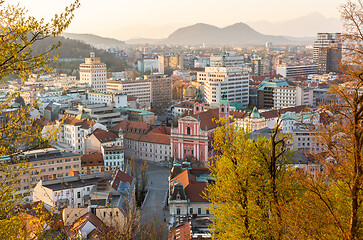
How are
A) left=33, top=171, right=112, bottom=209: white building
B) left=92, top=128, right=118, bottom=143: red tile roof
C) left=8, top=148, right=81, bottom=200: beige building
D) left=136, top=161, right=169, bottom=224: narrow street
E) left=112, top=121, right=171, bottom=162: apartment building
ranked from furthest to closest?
left=112, top=121, right=171, bottom=162: apartment building, left=92, top=128, right=118, bottom=143: red tile roof, left=8, top=148, right=81, bottom=200: beige building, left=136, top=161, right=169, bottom=224: narrow street, left=33, top=171, right=112, bottom=209: white building

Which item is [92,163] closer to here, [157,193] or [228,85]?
[157,193]

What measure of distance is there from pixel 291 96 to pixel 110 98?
2406 centimetres

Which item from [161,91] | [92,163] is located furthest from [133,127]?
[161,91]

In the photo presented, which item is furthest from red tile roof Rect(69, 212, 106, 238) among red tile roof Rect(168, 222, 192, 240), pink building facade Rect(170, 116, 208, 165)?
pink building facade Rect(170, 116, 208, 165)

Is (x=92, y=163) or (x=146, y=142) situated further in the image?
(x=146, y=142)

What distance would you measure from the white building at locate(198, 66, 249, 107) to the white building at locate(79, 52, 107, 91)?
17.9 m

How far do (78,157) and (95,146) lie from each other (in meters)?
5.81

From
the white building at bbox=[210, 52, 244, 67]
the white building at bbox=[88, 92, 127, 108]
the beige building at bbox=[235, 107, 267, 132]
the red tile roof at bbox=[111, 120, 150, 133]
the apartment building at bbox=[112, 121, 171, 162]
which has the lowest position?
the apartment building at bbox=[112, 121, 171, 162]

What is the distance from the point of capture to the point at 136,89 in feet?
246

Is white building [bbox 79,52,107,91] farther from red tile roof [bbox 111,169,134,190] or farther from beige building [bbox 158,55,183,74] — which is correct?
beige building [bbox 158,55,183,74]

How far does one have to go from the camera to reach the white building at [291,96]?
6256 cm

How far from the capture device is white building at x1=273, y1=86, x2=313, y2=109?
6256cm

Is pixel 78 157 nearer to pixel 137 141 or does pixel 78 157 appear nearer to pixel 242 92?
pixel 137 141

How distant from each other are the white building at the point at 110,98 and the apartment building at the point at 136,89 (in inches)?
410
